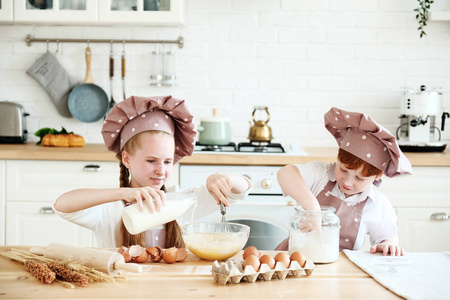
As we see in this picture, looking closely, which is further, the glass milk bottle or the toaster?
the toaster

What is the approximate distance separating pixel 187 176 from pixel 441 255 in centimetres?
166

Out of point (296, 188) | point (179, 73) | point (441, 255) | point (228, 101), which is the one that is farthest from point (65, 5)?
point (441, 255)

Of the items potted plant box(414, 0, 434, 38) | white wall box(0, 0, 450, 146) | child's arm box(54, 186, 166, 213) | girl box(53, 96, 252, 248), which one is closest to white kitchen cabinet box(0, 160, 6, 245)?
white wall box(0, 0, 450, 146)

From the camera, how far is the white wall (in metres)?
3.67

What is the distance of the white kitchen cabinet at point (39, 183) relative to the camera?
3.11 m

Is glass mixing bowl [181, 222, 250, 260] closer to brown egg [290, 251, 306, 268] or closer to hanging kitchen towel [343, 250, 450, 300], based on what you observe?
brown egg [290, 251, 306, 268]

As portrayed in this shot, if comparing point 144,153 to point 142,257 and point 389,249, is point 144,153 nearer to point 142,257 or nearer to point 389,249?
point 142,257

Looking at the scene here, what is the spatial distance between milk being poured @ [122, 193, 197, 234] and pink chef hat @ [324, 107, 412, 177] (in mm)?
569

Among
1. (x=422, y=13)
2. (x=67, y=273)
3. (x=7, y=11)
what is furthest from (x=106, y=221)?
(x=422, y=13)

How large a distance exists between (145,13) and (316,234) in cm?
219

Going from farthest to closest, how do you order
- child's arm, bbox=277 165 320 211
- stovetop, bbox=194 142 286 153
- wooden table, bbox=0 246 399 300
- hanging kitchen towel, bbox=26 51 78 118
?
hanging kitchen towel, bbox=26 51 78 118 < stovetop, bbox=194 142 286 153 < child's arm, bbox=277 165 320 211 < wooden table, bbox=0 246 399 300

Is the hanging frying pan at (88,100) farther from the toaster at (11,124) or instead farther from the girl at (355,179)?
the girl at (355,179)

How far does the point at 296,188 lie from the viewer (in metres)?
1.87

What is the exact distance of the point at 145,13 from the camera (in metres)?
3.35
